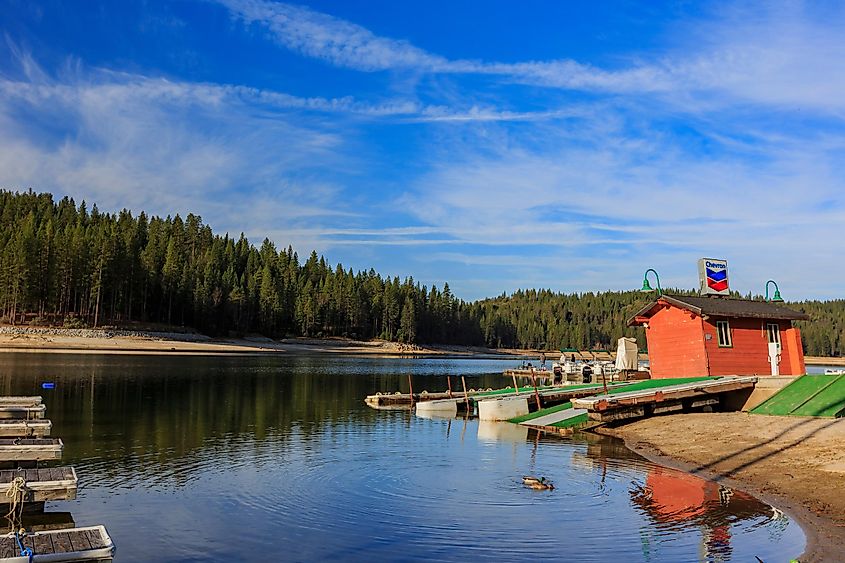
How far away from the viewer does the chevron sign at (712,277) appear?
149 ft

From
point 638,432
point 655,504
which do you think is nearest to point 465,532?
point 655,504

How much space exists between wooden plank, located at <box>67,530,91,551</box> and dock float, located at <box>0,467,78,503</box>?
2.91 m

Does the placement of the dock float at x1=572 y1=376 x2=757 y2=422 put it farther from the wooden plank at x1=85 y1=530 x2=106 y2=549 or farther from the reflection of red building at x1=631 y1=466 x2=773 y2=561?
the wooden plank at x1=85 y1=530 x2=106 y2=549

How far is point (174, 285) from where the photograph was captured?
441 feet

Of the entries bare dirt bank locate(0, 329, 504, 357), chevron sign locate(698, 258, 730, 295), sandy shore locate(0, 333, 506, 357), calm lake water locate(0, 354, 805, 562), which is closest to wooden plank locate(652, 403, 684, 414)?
calm lake water locate(0, 354, 805, 562)

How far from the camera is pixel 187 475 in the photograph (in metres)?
20.8

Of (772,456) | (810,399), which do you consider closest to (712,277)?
(810,399)

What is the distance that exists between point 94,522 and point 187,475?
5432 millimetres

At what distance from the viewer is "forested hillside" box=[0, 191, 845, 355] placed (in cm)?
11394

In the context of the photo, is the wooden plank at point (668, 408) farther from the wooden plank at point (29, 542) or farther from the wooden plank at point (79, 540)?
the wooden plank at point (29, 542)

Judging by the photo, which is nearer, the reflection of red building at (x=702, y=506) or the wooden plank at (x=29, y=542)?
the wooden plank at (x=29, y=542)

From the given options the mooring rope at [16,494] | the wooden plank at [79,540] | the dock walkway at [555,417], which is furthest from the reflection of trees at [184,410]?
the wooden plank at [79,540]

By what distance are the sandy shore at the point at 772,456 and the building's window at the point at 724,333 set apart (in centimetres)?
899

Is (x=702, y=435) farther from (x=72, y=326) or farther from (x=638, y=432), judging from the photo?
(x=72, y=326)
